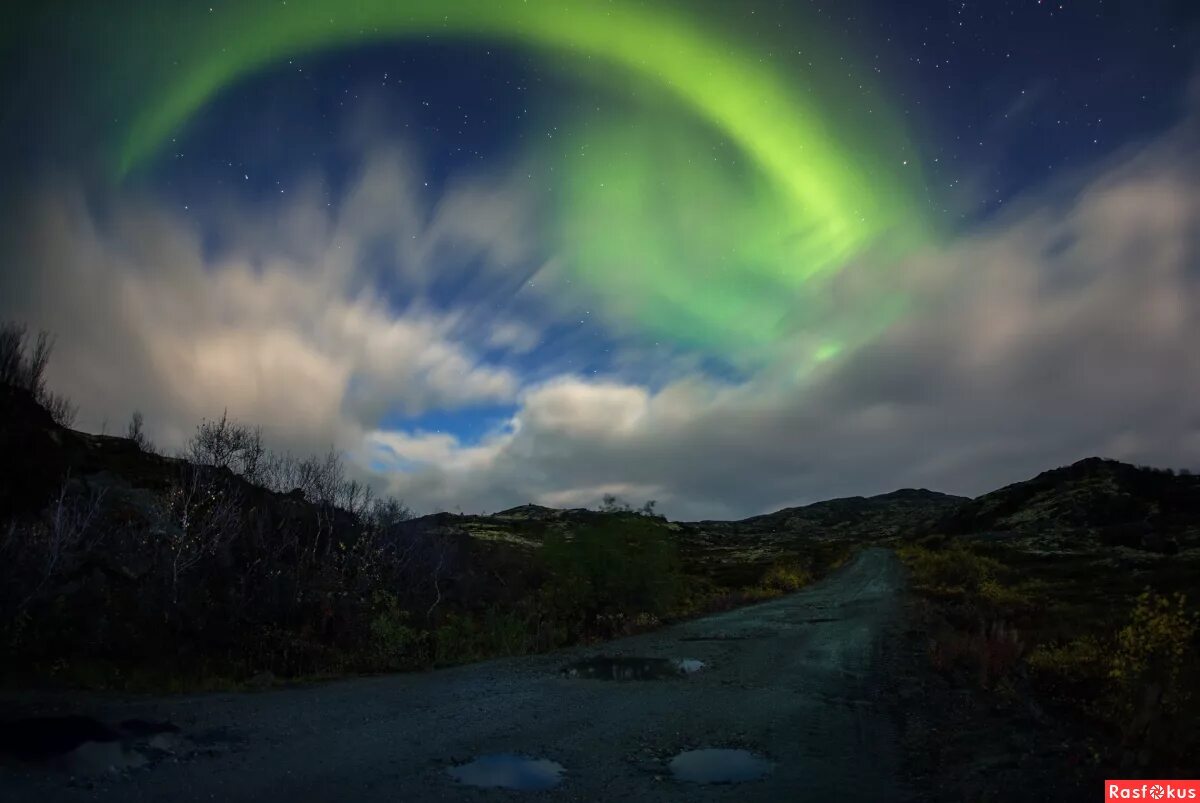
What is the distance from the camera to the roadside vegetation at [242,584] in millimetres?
15883

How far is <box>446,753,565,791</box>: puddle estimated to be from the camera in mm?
8875

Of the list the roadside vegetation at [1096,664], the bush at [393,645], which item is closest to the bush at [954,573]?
the roadside vegetation at [1096,664]

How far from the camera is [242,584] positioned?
67.1ft

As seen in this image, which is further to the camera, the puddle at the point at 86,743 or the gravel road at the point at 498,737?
→ the puddle at the point at 86,743

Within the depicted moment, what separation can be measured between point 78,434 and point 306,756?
46.5m

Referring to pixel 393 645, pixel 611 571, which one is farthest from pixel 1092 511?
pixel 393 645

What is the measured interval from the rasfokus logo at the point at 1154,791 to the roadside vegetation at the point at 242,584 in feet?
49.3

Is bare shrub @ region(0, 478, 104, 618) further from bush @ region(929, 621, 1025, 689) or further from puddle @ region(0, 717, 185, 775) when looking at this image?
→ bush @ region(929, 621, 1025, 689)

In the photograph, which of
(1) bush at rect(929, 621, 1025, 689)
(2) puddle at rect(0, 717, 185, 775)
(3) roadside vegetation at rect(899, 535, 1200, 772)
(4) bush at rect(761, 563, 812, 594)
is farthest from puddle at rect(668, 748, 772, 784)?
(4) bush at rect(761, 563, 812, 594)

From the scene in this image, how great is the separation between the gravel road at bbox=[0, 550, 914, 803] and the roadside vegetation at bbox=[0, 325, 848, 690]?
2.97 metres

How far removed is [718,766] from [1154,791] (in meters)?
5.21

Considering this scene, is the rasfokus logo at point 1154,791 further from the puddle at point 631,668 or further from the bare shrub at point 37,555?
the bare shrub at point 37,555

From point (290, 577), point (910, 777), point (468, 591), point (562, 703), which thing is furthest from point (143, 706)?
point (468, 591)

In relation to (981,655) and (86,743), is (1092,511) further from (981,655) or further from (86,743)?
(86,743)
